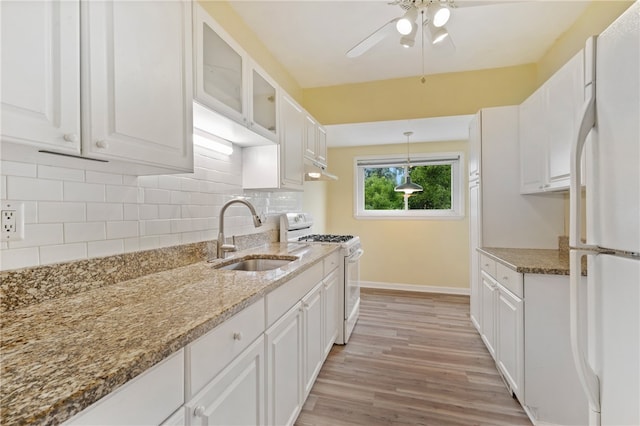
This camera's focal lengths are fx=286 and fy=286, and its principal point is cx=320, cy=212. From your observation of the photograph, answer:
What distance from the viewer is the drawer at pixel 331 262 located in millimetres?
2236

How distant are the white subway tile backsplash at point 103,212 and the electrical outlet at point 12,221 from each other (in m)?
0.22

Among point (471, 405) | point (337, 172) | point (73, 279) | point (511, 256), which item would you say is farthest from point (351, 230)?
point (73, 279)

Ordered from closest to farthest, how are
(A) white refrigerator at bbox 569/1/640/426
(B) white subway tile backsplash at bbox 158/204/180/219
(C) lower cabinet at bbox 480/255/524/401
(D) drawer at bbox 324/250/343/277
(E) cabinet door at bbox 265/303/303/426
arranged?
(A) white refrigerator at bbox 569/1/640/426, (E) cabinet door at bbox 265/303/303/426, (B) white subway tile backsplash at bbox 158/204/180/219, (C) lower cabinet at bbox 480/255/524/401, (D) drawer at bbox 324/250/343/277

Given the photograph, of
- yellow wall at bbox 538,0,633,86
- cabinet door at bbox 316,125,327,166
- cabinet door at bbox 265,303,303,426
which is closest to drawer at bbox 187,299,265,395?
cabinet door at bbox 265,303,303,426

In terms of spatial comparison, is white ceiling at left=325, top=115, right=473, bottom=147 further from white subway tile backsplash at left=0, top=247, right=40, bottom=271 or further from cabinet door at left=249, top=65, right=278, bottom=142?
white subway tile backsplash at left=0, top=247, right=40, bottom=271

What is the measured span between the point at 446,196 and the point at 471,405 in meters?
3.06

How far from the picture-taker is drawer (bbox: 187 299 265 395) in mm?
784

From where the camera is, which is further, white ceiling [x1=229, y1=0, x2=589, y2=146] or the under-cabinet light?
white ceiling [x1=229, y1=0, x2=589, y2=146]

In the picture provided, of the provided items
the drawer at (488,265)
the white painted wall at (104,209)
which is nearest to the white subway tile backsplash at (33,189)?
the white painted wall at (104,209)

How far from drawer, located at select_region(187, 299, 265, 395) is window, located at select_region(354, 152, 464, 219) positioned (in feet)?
11.8

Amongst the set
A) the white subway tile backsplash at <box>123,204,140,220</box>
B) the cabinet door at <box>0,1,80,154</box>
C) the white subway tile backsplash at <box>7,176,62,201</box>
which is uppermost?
the cabinet door at <box>0,1,80,154</box>

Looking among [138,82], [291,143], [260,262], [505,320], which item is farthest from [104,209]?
[505,320]

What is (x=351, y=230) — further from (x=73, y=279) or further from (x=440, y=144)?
(x=73, y=279)

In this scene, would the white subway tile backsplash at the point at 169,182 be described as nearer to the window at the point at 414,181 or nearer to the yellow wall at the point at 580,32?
the yellow wall at the point at 580,32
